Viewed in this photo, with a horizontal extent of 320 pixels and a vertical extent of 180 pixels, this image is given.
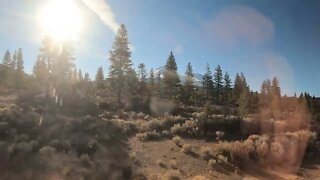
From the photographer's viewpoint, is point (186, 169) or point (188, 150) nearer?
point (186, 169)

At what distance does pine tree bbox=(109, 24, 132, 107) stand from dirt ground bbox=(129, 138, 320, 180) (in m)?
37.9

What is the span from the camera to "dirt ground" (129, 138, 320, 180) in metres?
20.1

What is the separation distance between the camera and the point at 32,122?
97.7ft

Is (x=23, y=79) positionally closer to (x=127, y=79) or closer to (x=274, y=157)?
(x=127, y=79)

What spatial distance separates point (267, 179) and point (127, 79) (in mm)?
46434

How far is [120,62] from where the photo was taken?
63719 mm

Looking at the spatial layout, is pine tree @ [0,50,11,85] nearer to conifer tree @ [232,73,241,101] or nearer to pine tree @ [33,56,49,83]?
pine tree @ [33,56,49,83]

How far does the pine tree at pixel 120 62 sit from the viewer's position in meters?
63.0

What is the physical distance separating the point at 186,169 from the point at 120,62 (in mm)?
44448

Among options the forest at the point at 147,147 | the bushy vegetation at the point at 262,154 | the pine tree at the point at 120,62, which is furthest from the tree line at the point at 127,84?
the bushy vegetation at the point at 262,154

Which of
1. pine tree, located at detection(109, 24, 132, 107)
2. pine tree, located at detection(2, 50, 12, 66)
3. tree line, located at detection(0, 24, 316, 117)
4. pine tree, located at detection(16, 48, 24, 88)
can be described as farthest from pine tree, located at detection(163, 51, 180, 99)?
pine tree, located at detection(2, 50, 12, 66)

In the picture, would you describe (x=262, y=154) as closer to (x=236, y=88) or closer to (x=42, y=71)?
(x=42, y=71)

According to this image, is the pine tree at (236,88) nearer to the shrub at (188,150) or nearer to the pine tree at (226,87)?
the pine tree at (226,87)

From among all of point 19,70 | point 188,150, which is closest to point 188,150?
point 188,150
